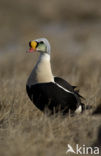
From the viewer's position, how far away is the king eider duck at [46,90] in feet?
21.9

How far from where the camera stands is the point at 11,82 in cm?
939

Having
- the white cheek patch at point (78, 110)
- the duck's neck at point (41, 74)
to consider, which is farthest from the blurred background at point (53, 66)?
the duck's neck at point (41, 74)

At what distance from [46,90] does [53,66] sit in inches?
241

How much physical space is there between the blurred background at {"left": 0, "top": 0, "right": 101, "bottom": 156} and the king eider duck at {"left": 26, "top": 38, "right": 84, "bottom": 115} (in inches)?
8.0

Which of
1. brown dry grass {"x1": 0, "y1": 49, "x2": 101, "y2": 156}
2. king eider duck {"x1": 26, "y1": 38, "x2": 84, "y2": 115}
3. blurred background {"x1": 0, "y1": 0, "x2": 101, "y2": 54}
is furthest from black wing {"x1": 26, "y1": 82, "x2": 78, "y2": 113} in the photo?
blurred background {"x1": 0, "y1": 0, "x2": 101, "y2": 54}

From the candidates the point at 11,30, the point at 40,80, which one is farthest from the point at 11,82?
the point at 11,30

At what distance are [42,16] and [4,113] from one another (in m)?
15.2

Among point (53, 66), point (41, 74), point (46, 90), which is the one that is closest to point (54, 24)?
point (53, 66)

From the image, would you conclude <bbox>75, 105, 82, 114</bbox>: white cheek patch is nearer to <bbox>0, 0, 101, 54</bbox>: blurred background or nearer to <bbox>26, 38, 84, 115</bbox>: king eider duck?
<bbox>26, 38, 84, 115</bbox>: king eider duck

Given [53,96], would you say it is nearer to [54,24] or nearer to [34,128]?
[34,128]

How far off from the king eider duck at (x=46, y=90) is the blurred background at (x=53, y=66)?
202 mm

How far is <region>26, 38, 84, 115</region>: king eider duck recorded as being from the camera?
6.68 m

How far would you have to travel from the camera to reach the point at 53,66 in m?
12.8

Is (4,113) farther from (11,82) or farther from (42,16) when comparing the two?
(42,16)
